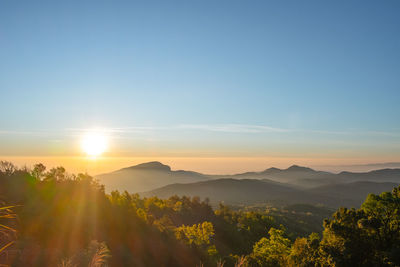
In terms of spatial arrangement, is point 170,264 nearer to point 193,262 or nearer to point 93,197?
point 193,262

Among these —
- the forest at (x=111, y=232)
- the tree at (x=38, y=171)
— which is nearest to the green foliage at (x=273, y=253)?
the forest at (x=111, y=232)

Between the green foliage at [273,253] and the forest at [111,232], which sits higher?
the forest at [111,232]

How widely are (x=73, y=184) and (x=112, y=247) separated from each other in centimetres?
1048

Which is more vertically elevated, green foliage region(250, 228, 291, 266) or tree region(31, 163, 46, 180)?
tree region(31, 163, 46, 180)

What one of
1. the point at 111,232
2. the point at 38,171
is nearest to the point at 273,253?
the point at 111,232

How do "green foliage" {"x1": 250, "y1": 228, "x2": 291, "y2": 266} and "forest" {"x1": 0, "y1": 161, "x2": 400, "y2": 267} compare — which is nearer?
"forest" {"x1": 0, "y1": 161, "x2": 400, "y2": 267}

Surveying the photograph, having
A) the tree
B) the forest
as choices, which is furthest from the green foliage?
the tree

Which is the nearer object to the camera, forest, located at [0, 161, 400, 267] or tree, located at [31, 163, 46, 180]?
forest, located at [0, 161, 400, 267]

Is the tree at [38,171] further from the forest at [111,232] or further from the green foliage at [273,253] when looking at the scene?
the green foliage at [273,253]

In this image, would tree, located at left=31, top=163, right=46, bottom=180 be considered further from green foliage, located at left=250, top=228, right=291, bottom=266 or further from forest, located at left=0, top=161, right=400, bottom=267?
green foliage, located at left=250, top=228, right=291, bottom=266

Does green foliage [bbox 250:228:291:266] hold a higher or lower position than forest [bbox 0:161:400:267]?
lower

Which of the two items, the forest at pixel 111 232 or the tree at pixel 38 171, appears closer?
the forest at pixel 111 232

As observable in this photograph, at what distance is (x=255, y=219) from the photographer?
100 meters

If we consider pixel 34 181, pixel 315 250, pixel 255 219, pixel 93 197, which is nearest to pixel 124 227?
pixel 93 197
